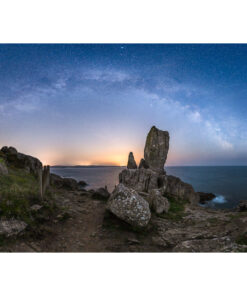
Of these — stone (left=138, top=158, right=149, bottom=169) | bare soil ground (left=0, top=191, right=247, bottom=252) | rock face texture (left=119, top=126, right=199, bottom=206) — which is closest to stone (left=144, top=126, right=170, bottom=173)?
stone (left=138, top=158, right=149, bottom=169)

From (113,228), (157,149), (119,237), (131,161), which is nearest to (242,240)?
(119,237)

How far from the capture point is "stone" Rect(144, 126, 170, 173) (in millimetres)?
26080

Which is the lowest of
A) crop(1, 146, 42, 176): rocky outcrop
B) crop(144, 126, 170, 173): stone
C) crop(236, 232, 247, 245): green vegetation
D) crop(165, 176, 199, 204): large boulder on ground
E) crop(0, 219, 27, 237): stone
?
crop(165, 176, 199, 204): large boulder on ground

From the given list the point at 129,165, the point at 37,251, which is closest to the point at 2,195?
the point at 37,251

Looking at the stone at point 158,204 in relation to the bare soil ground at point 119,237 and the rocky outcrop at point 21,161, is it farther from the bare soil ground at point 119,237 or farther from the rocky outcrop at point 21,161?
the rocky outcrop at point 21,161

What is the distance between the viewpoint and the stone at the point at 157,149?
26080 millimetres

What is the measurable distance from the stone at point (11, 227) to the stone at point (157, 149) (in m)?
21.6

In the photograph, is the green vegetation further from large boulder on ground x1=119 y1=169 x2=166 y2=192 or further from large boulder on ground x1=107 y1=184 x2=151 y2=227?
large boulder on ground x1=119 y1=169 x2=166 y2=192

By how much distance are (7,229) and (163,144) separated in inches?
961

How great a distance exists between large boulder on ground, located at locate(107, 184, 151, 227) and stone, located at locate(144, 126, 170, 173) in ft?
58.4

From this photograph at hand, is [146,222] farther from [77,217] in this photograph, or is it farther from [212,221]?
[212,221]

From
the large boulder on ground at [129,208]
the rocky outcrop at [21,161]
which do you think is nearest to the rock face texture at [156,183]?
the large boulder on ground at [129,208]

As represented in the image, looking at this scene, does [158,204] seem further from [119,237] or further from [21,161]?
[21,161]

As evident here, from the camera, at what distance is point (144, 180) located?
18844mm
